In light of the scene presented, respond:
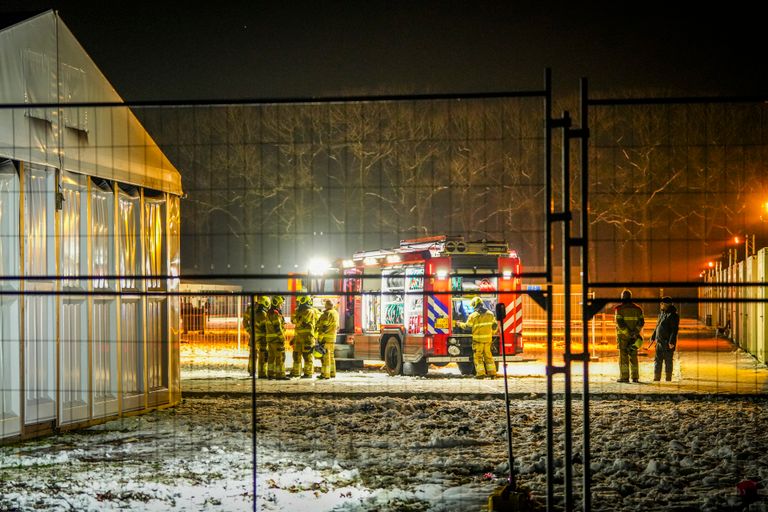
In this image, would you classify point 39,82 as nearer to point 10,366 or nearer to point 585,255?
point 10,366

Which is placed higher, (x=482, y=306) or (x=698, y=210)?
(x=698, y=210)

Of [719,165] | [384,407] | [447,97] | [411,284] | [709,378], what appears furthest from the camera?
[411,284]

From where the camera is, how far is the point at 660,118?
7559 millimetres

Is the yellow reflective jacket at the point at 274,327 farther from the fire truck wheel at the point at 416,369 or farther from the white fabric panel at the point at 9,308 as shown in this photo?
the white fabric panel at the point at 9,308

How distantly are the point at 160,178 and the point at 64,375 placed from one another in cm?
319

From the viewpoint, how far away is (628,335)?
1614 cm

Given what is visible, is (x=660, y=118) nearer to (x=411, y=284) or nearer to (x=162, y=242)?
(x=162, y=242)

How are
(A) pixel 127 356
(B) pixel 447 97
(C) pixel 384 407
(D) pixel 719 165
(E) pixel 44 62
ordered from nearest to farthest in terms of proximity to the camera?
1. (B) pixel 447 97
2. (D) pixel 719 165
3. (E) pixel 44 62
4. (A) pixel 127 356
5. (C) pixel 384 407

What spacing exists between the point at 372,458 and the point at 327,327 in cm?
830

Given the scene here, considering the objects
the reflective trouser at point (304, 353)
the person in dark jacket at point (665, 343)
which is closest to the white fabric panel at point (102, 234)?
the reflective trouser at point (304, 353)

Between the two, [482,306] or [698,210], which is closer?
[698,210]

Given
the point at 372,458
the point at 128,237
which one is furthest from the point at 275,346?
the point at 372,458

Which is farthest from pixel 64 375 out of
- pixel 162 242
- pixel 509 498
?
pixel 509 498

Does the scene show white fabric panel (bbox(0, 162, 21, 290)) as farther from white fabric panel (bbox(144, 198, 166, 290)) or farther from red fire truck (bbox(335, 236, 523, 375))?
red fire truck (bbox(335, 236, 523, 375))
